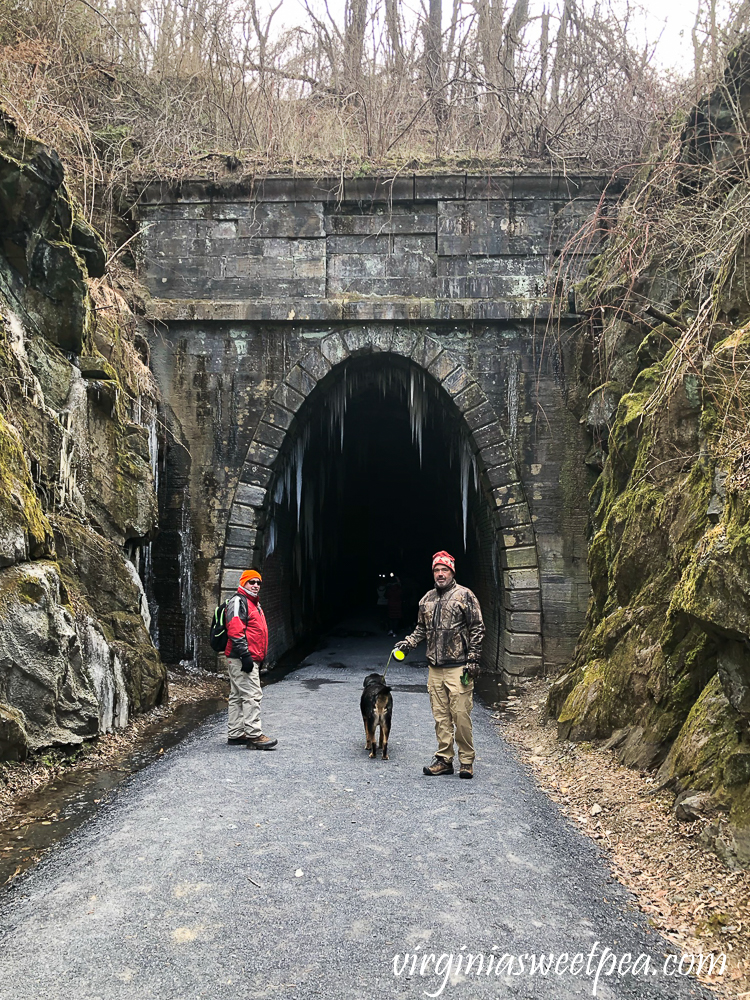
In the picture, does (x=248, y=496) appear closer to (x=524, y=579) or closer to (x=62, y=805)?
(x=524, y=579)

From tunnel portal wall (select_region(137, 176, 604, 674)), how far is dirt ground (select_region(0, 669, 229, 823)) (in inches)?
132

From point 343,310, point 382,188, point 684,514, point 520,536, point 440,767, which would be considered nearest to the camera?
point 684,514

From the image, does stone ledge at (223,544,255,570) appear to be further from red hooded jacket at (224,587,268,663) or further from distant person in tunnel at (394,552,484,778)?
distant person in tunnel at (394,552,484,778)

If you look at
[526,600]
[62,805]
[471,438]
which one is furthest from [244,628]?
[471,438]

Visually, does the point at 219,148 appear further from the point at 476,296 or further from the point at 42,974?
the point at 42,974

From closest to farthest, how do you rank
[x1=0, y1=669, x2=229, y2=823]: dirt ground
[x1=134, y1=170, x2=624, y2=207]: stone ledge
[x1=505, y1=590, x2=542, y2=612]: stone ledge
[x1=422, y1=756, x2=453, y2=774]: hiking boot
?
[x1=0, y1=669, x2=229, y2=823]: dirt ground → [x1=422, y1=756, x2=453, y2=774]: hiking boot → [x1=505, y1=590, x2=542, y2=612]: stone ledge → [x1=134, y1=170, x2=624, y2=207]: stone ledge

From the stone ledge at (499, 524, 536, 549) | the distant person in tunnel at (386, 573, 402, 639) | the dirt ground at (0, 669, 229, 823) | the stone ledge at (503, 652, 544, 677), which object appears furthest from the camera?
the distant person in tunnel at (386, 573, 402, 639)

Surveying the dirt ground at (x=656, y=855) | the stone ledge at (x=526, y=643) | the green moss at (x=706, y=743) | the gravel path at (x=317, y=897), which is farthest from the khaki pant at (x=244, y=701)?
the stone ledge at (x=526, y=643)

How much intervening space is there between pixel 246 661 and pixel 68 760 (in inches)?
61.6

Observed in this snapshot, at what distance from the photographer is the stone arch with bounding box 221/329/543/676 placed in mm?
10289

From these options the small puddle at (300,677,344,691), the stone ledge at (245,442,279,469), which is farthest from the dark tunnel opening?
the small puddle at (300,677,344,691)

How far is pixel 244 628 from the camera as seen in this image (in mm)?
6277

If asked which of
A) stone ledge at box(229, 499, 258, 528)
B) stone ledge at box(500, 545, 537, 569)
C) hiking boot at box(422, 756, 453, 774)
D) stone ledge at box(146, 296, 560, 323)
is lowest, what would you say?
hiking boot at box(422, 756, 453, 774)

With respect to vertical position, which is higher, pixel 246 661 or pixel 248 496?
pixel 248 496
